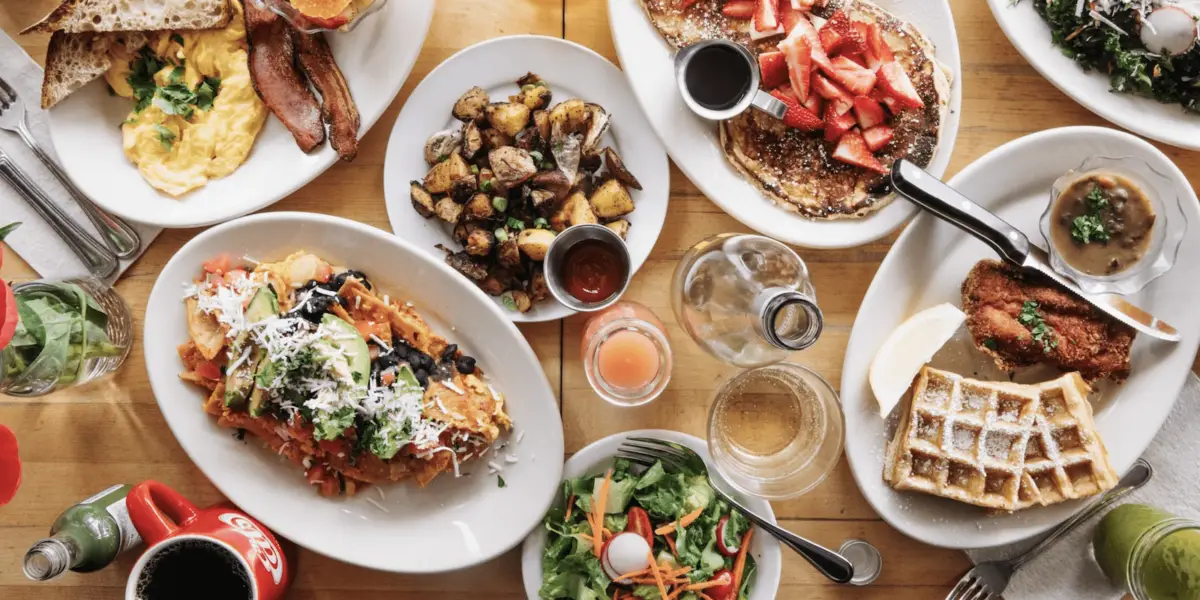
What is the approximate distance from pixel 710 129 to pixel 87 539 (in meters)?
2.07

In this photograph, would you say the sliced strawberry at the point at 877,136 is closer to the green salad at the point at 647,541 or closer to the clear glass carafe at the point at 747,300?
the clear glass carafe at the point at 747,300

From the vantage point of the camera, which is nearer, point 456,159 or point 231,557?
point 231,557

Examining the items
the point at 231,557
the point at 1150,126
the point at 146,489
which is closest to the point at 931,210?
the point at 1150,126

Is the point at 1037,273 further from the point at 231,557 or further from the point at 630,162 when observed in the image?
the point at 231,557

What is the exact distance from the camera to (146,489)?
82.1 inches

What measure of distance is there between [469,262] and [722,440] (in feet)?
2.86

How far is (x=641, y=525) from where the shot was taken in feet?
6.94

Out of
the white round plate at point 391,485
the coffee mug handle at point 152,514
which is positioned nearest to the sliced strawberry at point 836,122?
the white round plate at point 391,485

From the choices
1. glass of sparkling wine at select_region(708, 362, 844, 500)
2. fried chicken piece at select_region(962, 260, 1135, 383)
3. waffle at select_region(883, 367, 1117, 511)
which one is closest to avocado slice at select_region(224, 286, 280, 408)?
glass of sparkling wine at select_region(708, 362, 844, 500)

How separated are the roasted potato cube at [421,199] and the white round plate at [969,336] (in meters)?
→ 1.26

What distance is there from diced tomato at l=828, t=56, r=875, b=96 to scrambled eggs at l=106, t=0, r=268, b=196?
165cm

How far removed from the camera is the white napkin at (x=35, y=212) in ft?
7.47

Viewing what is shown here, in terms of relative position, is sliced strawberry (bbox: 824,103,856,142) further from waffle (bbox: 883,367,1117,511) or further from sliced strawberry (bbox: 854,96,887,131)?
waffle (bbox: 883,367,1117,511)

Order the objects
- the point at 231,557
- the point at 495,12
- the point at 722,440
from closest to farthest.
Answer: the point at 231,557, the point at 722,440, the point at 495,12
